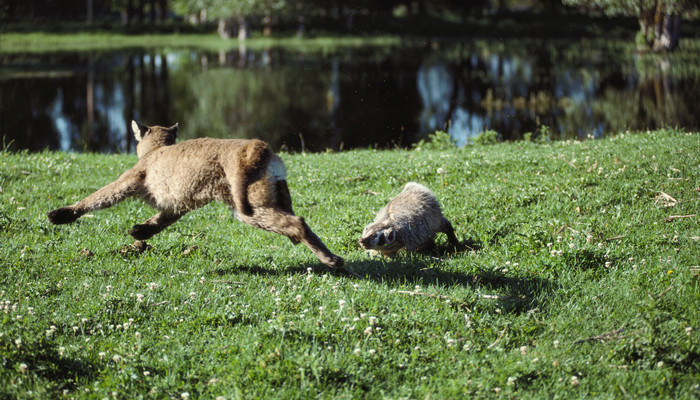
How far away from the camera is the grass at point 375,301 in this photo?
Answer: 4.25 m

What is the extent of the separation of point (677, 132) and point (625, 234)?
19.6 feet

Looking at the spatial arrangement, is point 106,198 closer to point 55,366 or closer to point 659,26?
point 55,366

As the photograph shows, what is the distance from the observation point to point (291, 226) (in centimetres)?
522

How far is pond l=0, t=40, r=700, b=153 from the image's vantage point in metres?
18.5

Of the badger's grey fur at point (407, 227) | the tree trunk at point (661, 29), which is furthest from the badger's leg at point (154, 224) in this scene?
the tree trunk at point (661, 29)

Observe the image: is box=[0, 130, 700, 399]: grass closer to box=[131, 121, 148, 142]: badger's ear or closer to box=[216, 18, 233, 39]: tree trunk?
box=[131, 121, 148, 142]: badger's ear

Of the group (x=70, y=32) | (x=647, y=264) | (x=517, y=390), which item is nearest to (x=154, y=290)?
(x=517, y=390)

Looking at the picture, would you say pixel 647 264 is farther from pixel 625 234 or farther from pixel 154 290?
pixel 154 290

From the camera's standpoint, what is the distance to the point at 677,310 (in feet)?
16.4

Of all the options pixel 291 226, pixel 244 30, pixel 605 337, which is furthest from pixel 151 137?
pixel 244 30

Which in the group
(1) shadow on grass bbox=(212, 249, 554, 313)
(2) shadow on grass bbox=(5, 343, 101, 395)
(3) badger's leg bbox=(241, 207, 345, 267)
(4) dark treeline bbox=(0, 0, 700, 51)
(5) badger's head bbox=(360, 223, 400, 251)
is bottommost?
(2) shadow on grass bbox=(5, 343, 101, 395)

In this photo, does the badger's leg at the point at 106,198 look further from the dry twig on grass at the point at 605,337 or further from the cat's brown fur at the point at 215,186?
the dry twig on grass at the point at 605,337

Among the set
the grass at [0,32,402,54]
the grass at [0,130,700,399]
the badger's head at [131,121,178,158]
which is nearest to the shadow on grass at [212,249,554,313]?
the grass at [0,130,700,399]

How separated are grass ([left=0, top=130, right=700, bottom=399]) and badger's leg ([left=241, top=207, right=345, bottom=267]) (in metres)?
0.41
